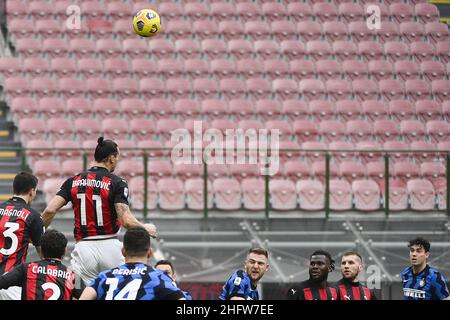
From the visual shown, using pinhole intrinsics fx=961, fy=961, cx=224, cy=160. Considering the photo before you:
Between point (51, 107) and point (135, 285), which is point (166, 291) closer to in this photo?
point (135, 285)

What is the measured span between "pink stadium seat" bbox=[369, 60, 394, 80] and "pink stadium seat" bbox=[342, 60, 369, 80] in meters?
0.11

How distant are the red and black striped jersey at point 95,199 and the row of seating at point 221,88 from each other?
8515mm

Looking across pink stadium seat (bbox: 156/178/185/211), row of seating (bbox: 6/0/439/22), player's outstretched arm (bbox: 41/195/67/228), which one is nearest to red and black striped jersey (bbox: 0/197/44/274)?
player's outstretched arm (bbox: 41/195/67/228)

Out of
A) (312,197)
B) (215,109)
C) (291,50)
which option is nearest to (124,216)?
(312,197)

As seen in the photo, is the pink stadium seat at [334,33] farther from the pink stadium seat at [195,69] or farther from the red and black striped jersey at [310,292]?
the red and black striped jersey at [310,292]

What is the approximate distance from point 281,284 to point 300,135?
387cm

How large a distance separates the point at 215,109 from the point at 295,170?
7.04 ft

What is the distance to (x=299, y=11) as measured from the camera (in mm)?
18469

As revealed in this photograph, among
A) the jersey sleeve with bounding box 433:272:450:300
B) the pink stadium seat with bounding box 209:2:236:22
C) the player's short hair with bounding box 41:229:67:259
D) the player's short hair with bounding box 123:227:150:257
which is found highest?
the pink stadium seat with bounding box 209:2:236:22

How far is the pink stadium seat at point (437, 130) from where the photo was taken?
1626cm

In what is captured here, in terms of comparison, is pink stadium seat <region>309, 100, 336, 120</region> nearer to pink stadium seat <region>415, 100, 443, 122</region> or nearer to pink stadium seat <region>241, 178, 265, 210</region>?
pink stadium seat <region>415, 100, 443, 122</region>

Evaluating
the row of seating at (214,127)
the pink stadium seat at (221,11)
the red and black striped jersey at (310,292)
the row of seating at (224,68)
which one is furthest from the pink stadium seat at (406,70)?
the red and black striped jersey at (310,292)

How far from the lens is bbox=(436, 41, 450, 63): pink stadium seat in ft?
58.9

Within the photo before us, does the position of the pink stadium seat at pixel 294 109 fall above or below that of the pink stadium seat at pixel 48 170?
above
